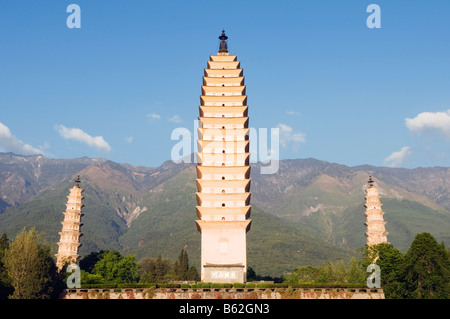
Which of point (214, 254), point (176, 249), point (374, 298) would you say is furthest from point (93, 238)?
point (374, 298)

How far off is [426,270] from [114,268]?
36762 mm

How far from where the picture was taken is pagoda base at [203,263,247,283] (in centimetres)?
5100

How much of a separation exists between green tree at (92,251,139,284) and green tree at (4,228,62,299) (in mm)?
16398

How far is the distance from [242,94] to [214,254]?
22.6 meters

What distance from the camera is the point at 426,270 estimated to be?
1761 inches

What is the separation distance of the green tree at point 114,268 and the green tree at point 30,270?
16398 mm

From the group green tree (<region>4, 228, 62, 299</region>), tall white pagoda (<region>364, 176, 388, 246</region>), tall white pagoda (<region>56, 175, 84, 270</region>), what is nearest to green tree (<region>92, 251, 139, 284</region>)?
tall white pagoda (<region>56, 175, 84, 270</region>)

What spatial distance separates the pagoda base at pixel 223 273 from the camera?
51000 millimetres

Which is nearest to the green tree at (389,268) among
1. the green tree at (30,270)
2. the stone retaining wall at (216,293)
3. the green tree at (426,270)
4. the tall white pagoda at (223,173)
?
the green tree at (426,270)

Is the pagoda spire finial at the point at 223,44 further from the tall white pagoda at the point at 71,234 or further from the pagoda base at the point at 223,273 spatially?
the pagoda base at the point at 223,273

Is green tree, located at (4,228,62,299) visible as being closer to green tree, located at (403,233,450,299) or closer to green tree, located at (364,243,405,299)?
green tree, located at (364,243,405,299)

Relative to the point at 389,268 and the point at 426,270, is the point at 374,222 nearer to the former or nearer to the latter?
the point at 389,268

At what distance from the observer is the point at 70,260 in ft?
196
